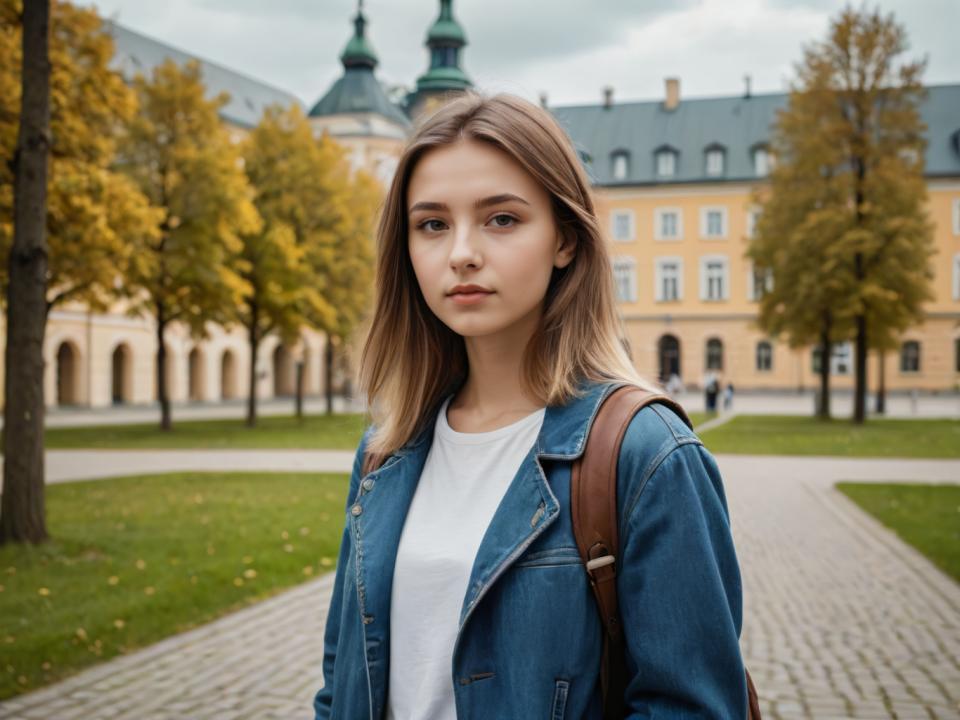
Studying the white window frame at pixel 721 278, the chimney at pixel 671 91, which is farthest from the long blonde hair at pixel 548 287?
the chimney at pixel 671 91

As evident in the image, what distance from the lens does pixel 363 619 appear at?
1.97 meters

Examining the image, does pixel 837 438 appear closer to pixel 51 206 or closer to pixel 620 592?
pixel 51 206

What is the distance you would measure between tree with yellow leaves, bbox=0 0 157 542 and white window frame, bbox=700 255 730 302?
45803 mm

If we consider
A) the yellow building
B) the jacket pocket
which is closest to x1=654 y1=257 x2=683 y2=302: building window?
the yellow building

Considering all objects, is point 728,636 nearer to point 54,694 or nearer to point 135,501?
point 54,694

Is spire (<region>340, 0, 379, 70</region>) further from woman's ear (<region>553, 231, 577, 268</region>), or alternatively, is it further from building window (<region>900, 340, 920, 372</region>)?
woman's ear (<region>553, 231, 577, 268</region>)

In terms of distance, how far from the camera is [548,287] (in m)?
2.05

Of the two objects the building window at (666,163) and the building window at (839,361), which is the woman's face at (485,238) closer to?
the building window at (839,361)

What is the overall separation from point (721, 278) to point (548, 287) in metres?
62.2

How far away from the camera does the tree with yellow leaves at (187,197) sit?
24.6 m

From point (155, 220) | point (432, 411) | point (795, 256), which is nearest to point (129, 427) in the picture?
point (155, 220)

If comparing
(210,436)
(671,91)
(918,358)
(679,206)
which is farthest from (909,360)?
(210,436)

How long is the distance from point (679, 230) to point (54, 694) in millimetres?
60175

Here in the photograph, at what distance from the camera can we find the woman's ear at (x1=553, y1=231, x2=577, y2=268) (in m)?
1.99
